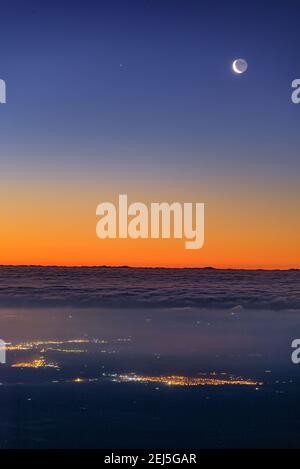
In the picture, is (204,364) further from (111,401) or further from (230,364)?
(111,401)

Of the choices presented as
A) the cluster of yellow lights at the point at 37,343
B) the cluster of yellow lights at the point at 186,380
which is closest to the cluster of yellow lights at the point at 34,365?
the cluster of yellow lights at the point at 186,380

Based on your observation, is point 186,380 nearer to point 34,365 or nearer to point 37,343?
point 34,365

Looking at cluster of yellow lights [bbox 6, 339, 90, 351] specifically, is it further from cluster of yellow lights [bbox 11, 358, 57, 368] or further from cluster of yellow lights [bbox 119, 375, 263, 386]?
cluster of yellow lights [bbox 119, 375, 263, 386]

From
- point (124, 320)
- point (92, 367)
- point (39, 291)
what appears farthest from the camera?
point (39, 291)

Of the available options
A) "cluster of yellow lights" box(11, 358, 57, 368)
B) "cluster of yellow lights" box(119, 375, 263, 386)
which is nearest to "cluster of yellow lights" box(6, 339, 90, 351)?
"cluster of yellow lights" box(11, 358, 57, 368)

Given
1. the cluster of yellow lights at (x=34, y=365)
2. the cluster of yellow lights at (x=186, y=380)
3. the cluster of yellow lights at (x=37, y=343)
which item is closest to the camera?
the cluster of yellow lights at (x=186, y=380)

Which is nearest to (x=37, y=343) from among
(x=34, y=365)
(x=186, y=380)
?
(x=34, y=365)

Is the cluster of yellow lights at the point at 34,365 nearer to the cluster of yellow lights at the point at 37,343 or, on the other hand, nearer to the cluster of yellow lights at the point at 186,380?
the cluster of yellow lights at the point at 186,380

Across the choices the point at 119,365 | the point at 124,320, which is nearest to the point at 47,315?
the point at 124,320
